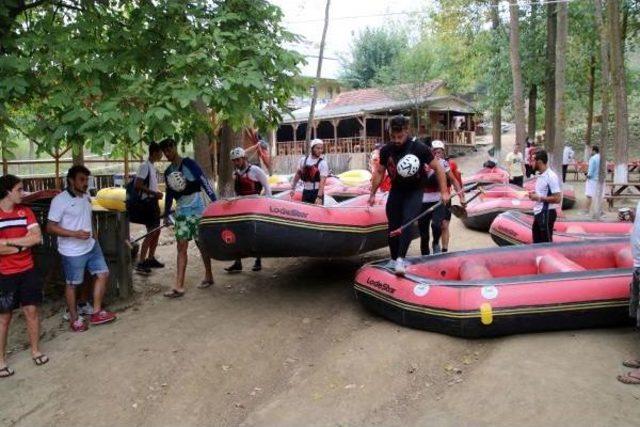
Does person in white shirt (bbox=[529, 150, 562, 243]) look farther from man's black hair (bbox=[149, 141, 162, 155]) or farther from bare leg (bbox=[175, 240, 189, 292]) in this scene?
man's black hair (bbox=[149, 141, 162, 155])

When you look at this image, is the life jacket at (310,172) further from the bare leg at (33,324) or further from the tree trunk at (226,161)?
the bare leg at (33,324)

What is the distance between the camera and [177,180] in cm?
624

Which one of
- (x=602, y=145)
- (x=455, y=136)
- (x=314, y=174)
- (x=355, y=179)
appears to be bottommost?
(x=355, y=179)

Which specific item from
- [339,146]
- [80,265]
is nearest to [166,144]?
[80,265]

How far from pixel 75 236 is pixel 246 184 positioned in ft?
7.24

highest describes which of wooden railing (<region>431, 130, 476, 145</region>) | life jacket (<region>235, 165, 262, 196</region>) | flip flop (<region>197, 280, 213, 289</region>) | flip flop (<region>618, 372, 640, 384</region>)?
wooden railing (<region>431, 130, 476, 145</region>)

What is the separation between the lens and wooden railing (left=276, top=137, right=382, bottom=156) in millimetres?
25641

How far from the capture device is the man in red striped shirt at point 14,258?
192 inches

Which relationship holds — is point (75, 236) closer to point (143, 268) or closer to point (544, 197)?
point (143, 268)

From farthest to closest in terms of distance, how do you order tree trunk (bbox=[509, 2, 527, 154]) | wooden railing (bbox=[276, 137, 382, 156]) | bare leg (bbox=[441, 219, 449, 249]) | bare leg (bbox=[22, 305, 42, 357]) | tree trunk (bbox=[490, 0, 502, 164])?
wooden railing (bbox=[276, 137, 382, 156])
tree trunk (bbox=[490, 0, 502, 164])
tree trunk (bbox=[509, 2, 527, 154])
bare leg (bbox=[441, 219, 449, 249])
bare leg (bbox=[22, 305, 42, 357])

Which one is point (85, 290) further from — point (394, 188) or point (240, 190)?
point (394, 188)

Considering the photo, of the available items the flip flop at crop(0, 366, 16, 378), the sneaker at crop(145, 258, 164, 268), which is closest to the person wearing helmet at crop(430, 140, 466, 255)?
the sneaker at crop(145, 258, 164, 268)

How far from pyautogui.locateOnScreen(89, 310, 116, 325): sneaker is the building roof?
66.6 feet

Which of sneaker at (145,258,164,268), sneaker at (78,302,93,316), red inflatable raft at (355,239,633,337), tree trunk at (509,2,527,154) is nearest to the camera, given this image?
red inflatable raft at (355,239,633,337)
